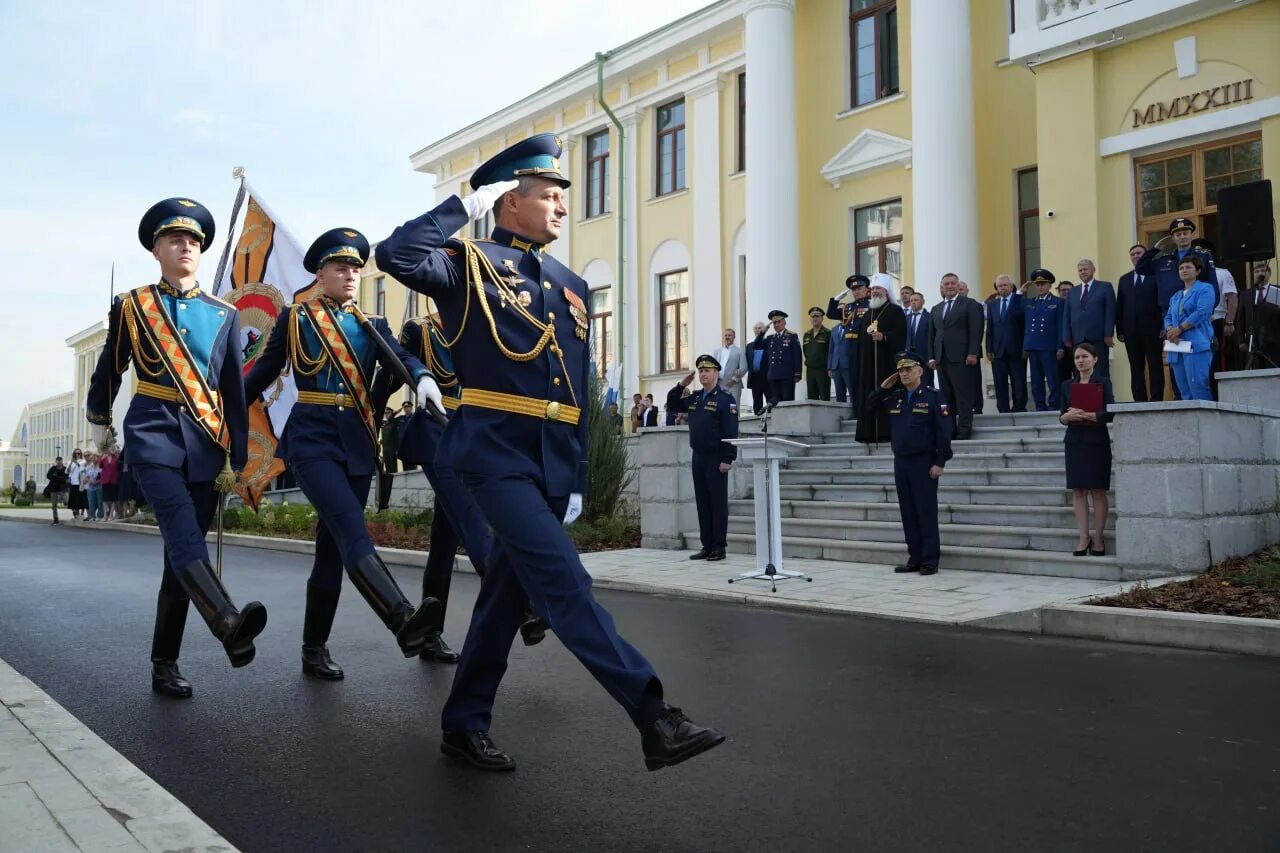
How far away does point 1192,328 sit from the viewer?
37.6 ft

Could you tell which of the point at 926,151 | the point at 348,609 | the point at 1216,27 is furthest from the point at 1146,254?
the point at 348,609

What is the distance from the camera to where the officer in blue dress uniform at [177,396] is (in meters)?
5.17

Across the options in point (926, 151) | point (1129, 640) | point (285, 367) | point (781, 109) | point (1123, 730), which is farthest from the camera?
point (781, 109)

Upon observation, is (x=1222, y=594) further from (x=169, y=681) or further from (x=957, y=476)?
(x=169, y=681)

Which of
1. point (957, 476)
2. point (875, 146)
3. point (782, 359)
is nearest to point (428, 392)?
point (957, 476)

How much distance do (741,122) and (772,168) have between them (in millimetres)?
3287

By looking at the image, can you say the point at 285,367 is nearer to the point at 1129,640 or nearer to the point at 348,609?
the point at 348,609

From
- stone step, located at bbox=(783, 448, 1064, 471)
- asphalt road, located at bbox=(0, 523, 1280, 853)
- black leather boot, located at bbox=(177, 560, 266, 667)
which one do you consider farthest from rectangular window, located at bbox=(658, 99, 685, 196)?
black leather boot, located at bbox=(177, 560, 266, 667)

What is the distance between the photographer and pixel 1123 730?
4500mm

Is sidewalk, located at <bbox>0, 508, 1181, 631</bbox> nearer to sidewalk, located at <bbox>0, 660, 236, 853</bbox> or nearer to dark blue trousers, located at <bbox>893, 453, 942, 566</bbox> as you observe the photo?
dark blue trousers, located at <bbox>893, 453, 942, 566</bbox>

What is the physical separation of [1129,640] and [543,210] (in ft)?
15.7

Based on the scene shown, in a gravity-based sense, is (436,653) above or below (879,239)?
below

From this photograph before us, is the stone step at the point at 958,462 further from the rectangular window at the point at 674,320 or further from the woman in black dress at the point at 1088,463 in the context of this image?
the rectangular window at the point at 674,320

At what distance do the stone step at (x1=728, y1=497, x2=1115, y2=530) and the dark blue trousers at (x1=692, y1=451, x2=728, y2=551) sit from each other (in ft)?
3.81
